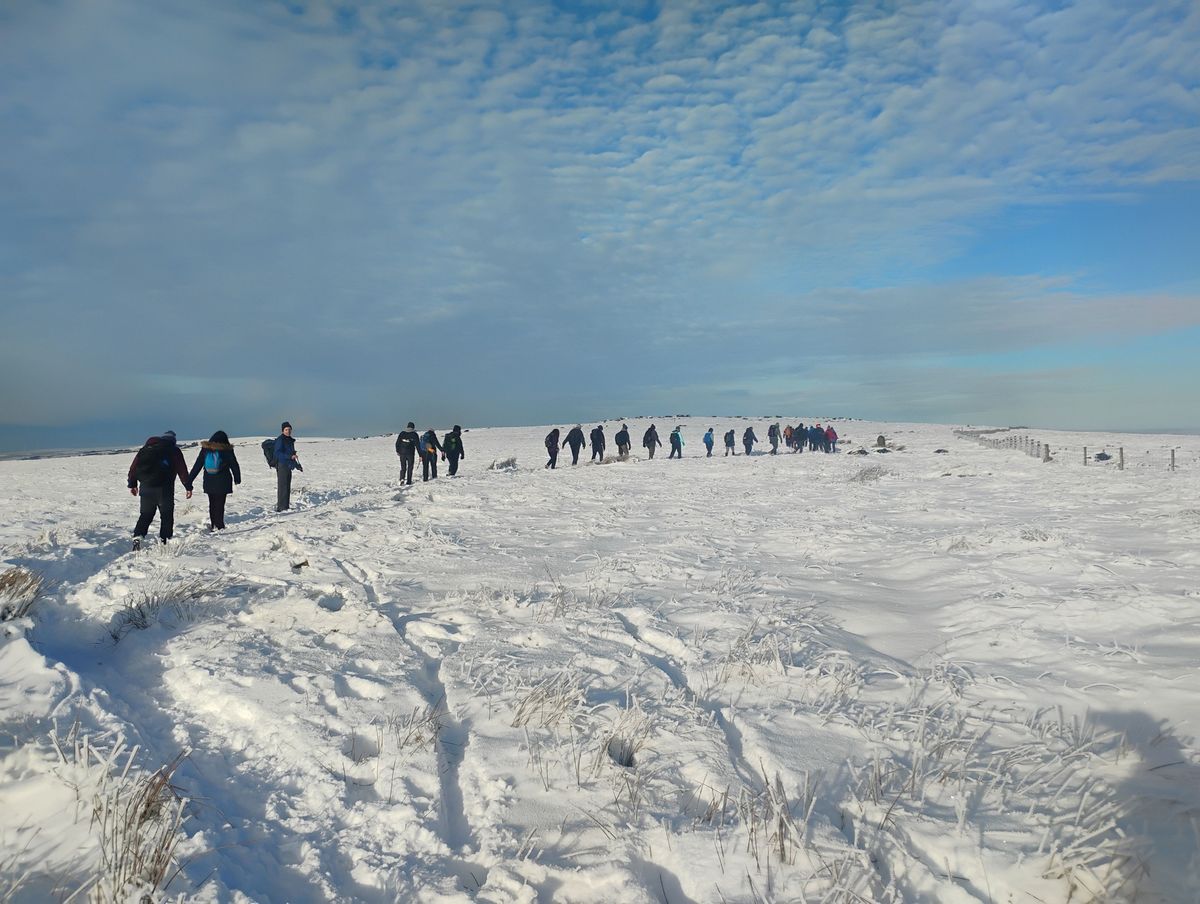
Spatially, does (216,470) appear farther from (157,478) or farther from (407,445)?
(407,445)

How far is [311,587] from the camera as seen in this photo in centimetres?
614

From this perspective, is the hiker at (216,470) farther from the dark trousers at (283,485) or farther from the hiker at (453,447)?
the hiker at (453,447)

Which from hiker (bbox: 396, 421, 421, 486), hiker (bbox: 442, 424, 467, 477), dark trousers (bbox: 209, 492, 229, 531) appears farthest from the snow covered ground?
hiker (bbox: 442, 424, 467, 477)

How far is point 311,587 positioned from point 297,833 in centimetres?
371

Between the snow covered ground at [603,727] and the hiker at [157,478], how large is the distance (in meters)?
1.65

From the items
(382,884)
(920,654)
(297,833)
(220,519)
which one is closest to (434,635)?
(297,833)

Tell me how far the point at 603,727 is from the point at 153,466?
29.6 ft

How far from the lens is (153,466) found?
9.66 metres

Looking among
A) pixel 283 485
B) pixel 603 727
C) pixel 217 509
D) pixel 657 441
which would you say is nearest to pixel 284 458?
pixel 283 485

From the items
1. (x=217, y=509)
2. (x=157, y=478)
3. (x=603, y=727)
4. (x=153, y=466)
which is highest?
(x=153, y=466)

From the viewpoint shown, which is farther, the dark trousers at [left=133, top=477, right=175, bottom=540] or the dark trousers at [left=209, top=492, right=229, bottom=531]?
the dark trousers at [left=209, top=492, right=229, bottom=531]

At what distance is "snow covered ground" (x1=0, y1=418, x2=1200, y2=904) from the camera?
8.05ft

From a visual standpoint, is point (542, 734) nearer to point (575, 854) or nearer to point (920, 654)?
point (575, 854)

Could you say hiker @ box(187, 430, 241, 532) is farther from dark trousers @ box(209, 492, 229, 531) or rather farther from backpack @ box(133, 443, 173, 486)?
backpack @ box(133, 443, 173, 486)
